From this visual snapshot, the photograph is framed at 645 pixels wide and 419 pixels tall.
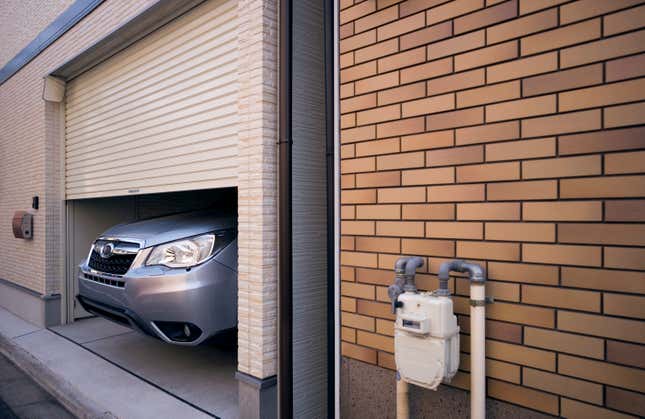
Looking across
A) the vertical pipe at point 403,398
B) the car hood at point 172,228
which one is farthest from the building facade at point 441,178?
the car hood at point 172,228

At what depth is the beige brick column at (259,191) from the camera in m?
3.08

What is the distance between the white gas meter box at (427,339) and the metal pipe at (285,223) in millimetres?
1040

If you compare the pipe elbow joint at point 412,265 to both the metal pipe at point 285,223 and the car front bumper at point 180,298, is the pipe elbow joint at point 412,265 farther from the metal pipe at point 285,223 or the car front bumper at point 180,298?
the car front bumper at point 180,298

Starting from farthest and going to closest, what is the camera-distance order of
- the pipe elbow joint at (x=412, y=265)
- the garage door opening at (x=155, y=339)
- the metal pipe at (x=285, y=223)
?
the garage door opening at (x=155, y=339) → the metal pipe at (x=285, y=223) → the pipe elbow joint at (x=412, y=265)

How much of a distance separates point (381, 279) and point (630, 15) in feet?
5.30

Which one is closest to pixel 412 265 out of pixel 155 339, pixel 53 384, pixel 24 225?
pixel 53 384

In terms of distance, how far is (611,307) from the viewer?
176cm

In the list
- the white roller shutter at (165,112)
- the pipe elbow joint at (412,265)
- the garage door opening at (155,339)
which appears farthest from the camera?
the garage door opening at (155,339)

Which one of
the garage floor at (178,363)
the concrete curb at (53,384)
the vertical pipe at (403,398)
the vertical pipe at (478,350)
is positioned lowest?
the concrete curb at (53,384)

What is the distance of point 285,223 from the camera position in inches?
118

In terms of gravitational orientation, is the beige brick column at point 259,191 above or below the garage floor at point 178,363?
above

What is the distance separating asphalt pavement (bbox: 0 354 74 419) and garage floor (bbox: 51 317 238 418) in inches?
25.0

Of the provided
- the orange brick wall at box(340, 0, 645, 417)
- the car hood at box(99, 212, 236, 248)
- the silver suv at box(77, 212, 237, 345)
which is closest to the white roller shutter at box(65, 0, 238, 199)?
the car hood at box(99, 212, 236, 248)

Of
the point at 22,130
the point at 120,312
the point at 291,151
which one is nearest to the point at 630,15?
the point at 291,151
